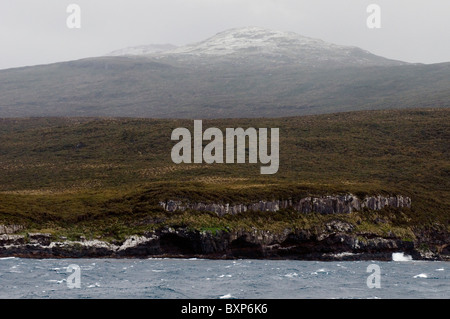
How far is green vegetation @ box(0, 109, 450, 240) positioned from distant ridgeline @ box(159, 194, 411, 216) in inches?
38.7

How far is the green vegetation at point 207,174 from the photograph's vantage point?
75125mm

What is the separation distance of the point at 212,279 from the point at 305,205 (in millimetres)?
32043

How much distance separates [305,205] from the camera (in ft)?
263

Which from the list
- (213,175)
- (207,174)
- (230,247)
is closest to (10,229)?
(230,247)

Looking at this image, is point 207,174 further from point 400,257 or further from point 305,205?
point 400,257

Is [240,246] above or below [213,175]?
below

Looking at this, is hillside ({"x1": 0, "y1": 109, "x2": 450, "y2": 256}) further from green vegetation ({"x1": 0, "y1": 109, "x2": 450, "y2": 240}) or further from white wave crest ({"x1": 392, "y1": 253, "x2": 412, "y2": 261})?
white wave crest ({"x1": 392, "y1": 253, "x2": 412, "y2": 261})

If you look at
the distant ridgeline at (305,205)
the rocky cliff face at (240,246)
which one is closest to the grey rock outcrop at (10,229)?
the rocky cliff face at (240,246)

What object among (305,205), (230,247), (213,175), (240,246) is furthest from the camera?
(213,175)

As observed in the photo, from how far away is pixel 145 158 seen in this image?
12306 cm
